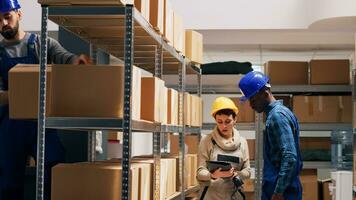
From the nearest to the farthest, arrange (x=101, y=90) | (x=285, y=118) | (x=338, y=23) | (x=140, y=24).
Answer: (x=101, y=90), (x=140, y=24), (x=285, y=118), (x=338, y=23)

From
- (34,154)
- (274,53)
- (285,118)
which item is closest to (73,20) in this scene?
(34,154)

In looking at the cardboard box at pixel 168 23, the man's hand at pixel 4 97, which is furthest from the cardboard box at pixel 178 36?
the man's hand at pixel 4 97

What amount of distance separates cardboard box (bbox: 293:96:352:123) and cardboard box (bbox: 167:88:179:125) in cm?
251

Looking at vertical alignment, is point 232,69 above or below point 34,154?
above

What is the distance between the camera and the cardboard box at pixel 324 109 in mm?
6973

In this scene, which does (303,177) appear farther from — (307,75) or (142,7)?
(142,7)

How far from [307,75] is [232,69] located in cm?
100

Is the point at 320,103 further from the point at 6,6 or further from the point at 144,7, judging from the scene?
the point at 6,6

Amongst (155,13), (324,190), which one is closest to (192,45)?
(155,13)

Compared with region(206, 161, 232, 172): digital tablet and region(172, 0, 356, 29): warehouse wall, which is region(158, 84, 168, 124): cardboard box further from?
region(172, 0, 356, 29): warehouse wall

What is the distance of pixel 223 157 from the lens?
5051 mm

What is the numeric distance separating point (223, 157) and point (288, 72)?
8.27 ft

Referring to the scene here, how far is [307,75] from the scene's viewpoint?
23.6 feet

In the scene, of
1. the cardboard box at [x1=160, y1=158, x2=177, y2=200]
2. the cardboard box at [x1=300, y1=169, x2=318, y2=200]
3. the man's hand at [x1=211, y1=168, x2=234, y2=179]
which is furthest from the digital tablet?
the cardboard box at [x1=300, y1=169, x2=318, y2=200]
